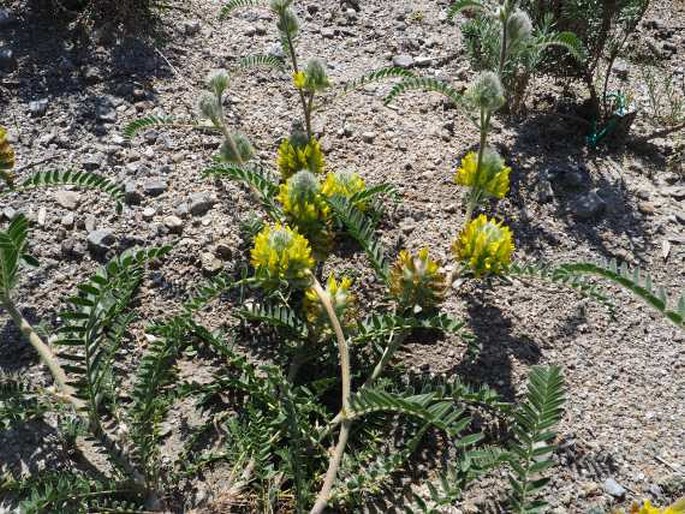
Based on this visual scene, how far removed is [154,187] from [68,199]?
0.35m

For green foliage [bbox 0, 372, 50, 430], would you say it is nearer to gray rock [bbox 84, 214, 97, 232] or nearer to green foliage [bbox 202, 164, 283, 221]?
gray rock [bbox 84, 214, 97, 232]

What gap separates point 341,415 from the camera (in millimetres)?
1990

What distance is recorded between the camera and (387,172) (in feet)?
9.73

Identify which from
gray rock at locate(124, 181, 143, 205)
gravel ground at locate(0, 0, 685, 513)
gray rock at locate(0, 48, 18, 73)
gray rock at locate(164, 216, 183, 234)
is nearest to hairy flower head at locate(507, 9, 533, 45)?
gravel ground at locate(0, 0, 685, 513)

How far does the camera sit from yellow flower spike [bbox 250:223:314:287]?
6.76 ft

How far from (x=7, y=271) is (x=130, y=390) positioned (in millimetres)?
554

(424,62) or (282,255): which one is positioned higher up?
(424,62)

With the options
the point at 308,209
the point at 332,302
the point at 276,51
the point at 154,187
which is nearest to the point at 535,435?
the point at 332,302

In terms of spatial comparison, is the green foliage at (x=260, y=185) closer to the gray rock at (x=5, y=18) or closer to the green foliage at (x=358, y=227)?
the green foliage at (x=358, y=227)

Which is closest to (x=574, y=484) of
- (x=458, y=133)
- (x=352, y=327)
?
(x=352, y=327)

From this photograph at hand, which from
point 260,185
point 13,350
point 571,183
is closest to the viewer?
point 13,350

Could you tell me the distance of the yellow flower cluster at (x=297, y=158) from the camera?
256cm

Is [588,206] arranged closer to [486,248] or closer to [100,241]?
[486,248]

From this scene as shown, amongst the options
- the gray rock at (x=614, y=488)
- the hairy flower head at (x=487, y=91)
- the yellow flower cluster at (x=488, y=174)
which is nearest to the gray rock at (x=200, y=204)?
the yellow flower cluster at (x=488, y=174)
